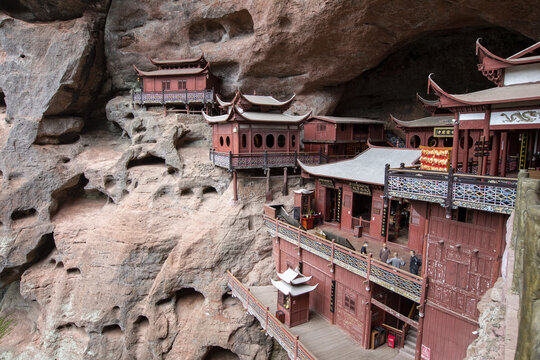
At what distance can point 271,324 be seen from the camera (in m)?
16.4

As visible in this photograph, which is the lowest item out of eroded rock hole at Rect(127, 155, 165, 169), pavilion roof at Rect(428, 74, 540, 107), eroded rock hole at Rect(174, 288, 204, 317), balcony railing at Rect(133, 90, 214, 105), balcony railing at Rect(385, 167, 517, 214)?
eroded rock hole at Rect(174, 288, 204, 317)

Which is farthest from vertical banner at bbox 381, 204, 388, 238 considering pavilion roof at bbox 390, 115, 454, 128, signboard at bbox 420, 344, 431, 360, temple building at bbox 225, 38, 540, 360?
pavilion roof at bbox 390, 115, 454, 128

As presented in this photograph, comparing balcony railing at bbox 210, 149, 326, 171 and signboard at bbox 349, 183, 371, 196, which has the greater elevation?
balcony railing at bbox 210, 149, 326, 171

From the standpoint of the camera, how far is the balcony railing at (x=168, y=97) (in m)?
31.1

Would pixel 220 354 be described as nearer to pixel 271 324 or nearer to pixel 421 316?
pixel 271 324

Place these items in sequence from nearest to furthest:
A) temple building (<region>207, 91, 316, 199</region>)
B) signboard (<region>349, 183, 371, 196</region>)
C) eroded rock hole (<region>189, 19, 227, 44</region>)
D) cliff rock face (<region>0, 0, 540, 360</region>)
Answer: signboard (<region>349, 183, 371, 196</region>) < cliff rock face (<region>0, 0, 540, 360</region>) < temple building (<region>207, 91, 316, 199</region>) < eroded rock hole (<region>189, 19, 227, 44</region>)

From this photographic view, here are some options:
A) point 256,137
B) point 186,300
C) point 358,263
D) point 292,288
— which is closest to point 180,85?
point 256,137

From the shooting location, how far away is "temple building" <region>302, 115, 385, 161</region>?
2852cm

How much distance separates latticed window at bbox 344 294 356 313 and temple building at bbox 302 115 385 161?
13.8 metres

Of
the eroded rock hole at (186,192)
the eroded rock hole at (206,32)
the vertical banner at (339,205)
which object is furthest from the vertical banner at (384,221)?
the eroded rock hole at (206,32)

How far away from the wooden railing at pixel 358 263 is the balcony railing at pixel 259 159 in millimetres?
4927

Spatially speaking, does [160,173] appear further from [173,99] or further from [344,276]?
[344,276]

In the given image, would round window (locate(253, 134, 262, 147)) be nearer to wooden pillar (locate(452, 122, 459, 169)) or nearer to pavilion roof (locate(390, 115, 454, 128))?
pavilion roof (locate(390, 115, 454, 128))

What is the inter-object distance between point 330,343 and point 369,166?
33.0 ft
